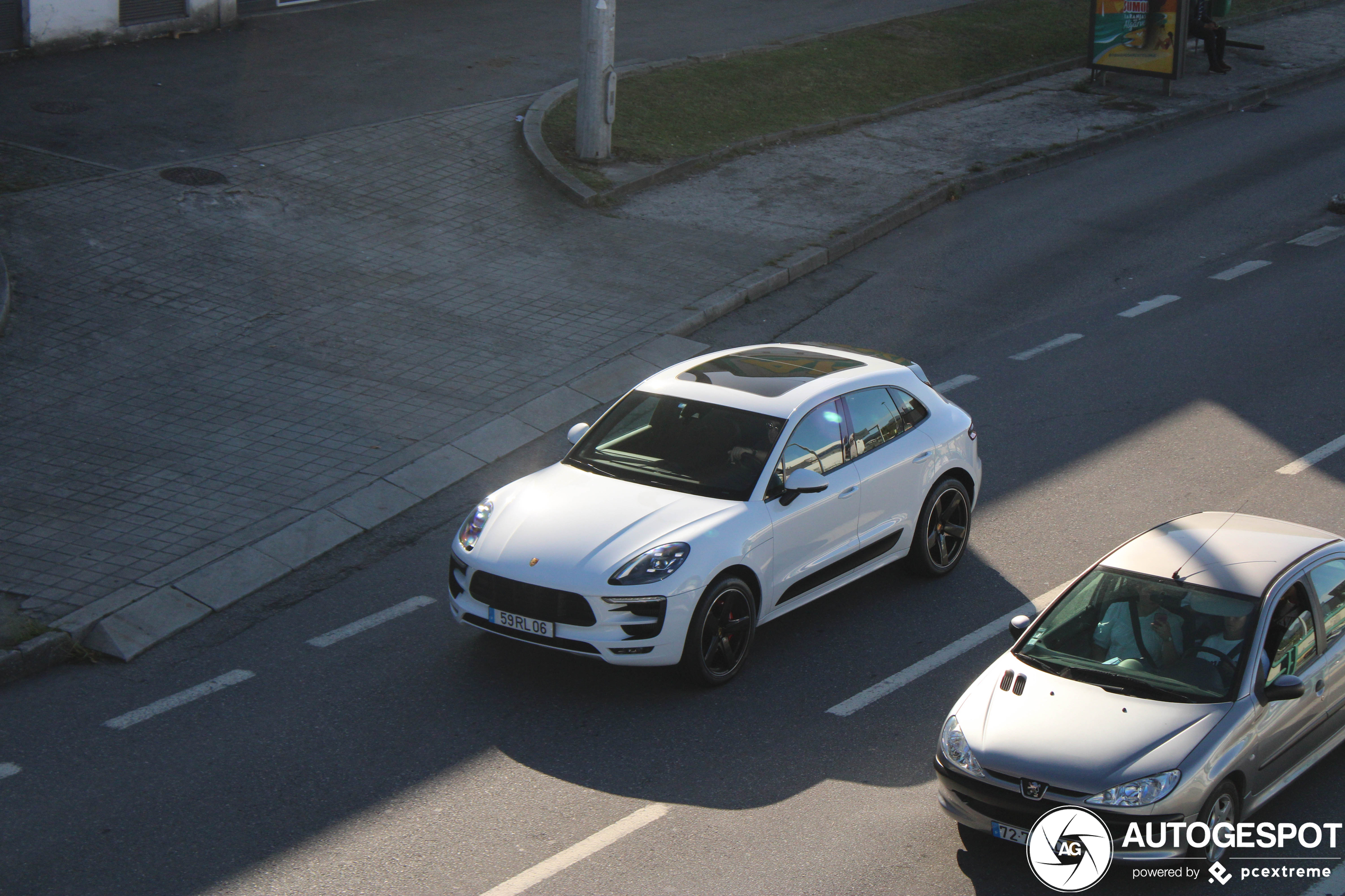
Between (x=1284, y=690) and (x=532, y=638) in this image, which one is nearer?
(x=1284, y=690)

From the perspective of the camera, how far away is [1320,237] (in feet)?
57.4

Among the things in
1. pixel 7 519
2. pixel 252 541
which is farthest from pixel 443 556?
pixel 7 519

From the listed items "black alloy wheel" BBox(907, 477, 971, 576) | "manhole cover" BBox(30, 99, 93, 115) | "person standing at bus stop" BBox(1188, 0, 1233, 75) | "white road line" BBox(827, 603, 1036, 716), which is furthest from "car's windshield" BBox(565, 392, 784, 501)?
"person standing at bus stop" BBox(1188, 0, 1233, 75)

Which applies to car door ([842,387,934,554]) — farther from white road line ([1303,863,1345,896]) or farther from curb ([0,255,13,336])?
curb ([0,255,13,336])

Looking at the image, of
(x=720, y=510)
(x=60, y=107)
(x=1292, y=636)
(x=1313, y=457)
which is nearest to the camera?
(x=1292, y=636)

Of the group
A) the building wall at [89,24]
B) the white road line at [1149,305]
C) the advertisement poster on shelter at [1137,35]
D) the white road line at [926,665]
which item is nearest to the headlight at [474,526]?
the white road line at [926,665]

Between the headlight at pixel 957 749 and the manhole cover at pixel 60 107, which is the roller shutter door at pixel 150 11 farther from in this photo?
the headlight at pixel 957 749

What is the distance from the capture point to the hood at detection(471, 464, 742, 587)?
773 cm

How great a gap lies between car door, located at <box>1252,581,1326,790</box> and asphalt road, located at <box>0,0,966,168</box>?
46.3 feet

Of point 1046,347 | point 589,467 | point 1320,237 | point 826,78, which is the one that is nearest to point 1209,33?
point 826,78

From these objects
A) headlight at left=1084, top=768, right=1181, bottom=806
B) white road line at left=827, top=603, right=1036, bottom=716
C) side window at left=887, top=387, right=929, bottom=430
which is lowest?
white road line at left=827, top=603, right=1036, bottom=716

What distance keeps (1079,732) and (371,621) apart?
14.9 feet

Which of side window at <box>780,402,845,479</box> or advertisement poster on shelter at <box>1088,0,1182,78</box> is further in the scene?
advertisement poster on shelter at <box>1088,0,1182,78</box>

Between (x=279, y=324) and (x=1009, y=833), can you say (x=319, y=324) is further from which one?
(x=1009, y=833)
